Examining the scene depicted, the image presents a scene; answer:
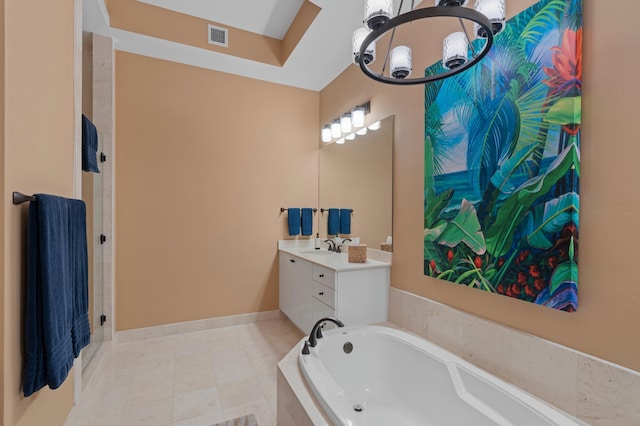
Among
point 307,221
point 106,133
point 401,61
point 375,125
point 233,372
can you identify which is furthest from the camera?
point 307,221

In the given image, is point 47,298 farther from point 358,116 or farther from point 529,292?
point 358,116

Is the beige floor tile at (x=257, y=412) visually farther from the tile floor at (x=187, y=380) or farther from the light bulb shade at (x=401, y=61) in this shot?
the light bulb shade at (x=401, y=61)

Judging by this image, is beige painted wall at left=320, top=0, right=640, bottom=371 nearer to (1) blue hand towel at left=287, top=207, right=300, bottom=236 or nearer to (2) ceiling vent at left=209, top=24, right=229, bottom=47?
(1) blue hand towel at left=287, top=207, right=300, bottom=236

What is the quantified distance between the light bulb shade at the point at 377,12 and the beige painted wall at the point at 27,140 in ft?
4.50

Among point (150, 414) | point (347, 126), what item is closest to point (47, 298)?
point (150, 414)

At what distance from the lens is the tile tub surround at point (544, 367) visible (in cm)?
112

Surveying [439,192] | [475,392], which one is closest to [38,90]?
[439,192]

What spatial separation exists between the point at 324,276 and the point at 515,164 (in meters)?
1.55

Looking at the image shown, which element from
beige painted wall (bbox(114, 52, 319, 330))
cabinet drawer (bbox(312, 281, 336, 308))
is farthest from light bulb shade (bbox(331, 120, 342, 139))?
cabinet drawer (bbox(312, 281, 336, 308))

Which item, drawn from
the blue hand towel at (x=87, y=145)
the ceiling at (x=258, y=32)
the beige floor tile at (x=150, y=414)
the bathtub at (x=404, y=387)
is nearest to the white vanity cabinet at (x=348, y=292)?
the bathtub at (x=404, y=387)

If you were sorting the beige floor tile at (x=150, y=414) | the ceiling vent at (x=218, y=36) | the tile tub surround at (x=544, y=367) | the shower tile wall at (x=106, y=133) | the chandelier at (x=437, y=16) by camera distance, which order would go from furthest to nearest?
the ceiling vent at (x=218, y=36) < the shower tile wall at (x=106, y=133) < the beige floor tile at (x=150, y=414) < the tile tub surround at (x=544, y=367) < the chandelier at (x=437, y=16)

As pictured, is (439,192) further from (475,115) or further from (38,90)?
(38,90)

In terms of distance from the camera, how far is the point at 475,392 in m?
1.47

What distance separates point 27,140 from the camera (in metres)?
1.26
